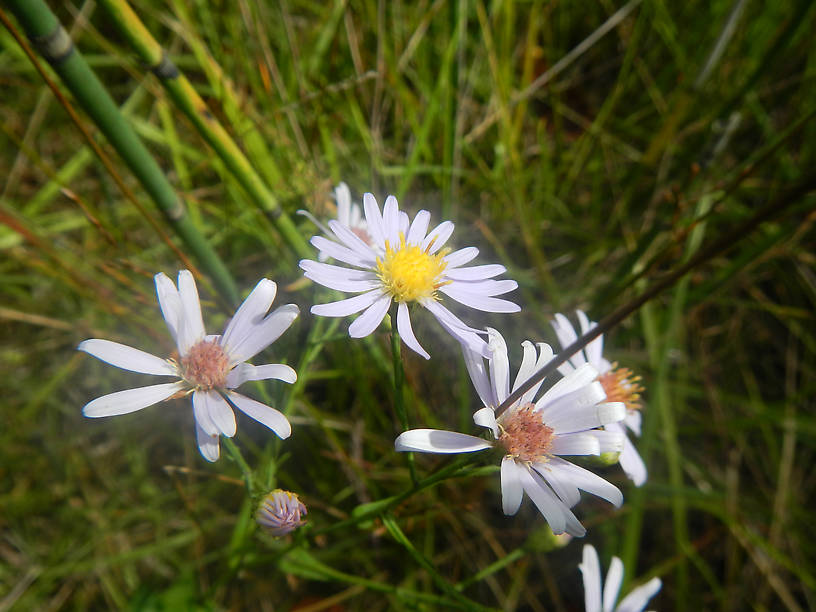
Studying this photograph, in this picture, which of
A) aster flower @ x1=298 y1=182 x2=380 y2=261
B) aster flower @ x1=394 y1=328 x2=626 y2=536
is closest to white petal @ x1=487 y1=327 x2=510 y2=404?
aster flower @ x1=394 y1=328 x2=626 y2=536

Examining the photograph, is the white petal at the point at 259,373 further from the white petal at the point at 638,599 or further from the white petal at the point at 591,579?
the white petal at the point at 638,599

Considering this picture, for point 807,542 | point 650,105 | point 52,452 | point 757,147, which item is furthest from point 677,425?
point 52,452

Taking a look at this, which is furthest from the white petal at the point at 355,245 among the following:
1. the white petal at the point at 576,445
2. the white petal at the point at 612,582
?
the white petal at the point at 612,582

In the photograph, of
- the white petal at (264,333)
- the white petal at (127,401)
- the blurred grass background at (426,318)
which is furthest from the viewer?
the blurred grass background at (426,318)

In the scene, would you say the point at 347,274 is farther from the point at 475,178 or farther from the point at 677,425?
the point at 677,425

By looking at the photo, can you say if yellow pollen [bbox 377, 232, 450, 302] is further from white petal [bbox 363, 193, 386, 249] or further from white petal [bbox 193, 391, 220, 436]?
white petal [bbox 193, 391, 220, 436]

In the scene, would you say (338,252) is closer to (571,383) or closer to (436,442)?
(436,442)
